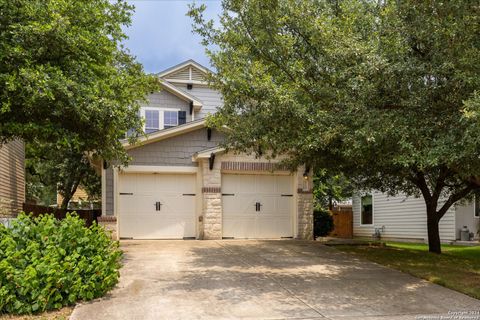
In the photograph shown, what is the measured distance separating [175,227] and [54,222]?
25.4 feet

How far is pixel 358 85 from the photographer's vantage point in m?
7.86

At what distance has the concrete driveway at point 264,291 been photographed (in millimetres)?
6562

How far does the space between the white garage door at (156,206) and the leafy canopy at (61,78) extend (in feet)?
13.9

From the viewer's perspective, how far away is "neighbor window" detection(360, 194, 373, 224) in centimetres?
2428

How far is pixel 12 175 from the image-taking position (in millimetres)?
16688

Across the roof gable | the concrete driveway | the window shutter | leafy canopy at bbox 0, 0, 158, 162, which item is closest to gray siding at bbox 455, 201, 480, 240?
the concrete driveway

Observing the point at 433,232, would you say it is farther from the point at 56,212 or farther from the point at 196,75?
the point at 56,212

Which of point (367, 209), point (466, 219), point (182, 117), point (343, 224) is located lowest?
point (343, 224)

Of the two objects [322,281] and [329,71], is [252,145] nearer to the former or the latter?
[329,71]

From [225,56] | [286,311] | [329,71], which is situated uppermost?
[225,56]

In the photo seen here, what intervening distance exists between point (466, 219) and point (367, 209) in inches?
248

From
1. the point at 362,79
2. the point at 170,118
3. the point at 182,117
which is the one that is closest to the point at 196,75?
the point at 182,117

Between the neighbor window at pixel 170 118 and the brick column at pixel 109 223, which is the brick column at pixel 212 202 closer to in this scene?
the brick column at pixel 109 223

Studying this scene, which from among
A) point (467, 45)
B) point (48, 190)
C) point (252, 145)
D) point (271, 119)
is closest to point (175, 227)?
point (252, 145)
